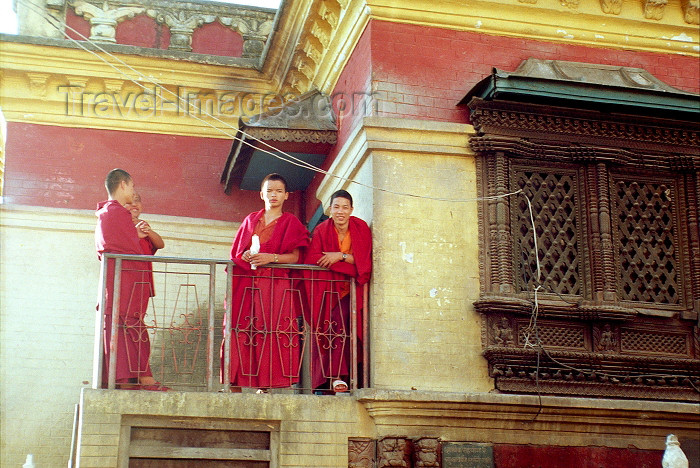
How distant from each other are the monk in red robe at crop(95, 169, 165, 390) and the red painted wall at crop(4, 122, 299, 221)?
3025 mm

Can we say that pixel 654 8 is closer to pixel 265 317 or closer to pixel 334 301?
pixel 334 301

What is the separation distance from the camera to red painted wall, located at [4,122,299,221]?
1206cm

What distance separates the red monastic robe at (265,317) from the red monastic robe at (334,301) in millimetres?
172

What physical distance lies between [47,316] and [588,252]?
5.97 metres

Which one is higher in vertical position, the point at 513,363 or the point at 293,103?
the point at 293,103

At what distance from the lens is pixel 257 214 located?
935 cm

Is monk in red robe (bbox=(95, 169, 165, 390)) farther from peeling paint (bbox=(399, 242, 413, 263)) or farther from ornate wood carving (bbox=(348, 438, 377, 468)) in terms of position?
peeling paint (bbox=(399, 242, 413, 263))

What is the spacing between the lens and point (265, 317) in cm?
888

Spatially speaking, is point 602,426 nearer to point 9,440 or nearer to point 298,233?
point 298,233

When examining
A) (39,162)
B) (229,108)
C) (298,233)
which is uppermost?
(229,108)

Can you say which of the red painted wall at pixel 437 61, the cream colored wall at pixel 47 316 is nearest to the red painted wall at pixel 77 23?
the cream colored wall at pixel 47 316

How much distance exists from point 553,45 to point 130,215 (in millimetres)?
4486

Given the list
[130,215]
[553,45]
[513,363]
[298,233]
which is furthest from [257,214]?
[553,45]

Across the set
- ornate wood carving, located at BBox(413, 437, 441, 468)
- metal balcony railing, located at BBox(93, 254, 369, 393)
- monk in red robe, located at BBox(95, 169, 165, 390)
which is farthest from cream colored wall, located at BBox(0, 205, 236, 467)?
ornate wood carving, located at BBox(413, 437, 441, 468)
